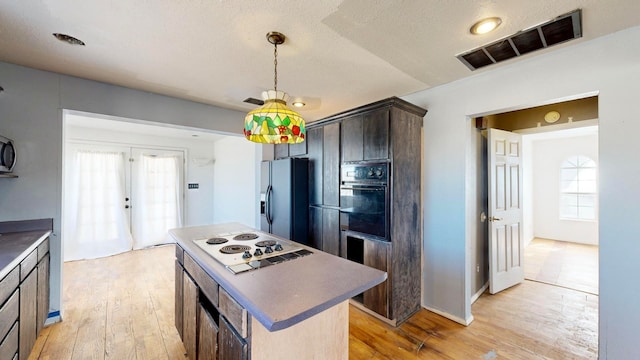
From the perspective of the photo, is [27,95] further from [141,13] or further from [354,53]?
[354,53]

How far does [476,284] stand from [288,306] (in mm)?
3044

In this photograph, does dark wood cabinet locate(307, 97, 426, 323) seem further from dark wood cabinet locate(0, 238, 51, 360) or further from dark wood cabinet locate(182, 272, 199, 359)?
dark wood cabinet locate(0, 238, 51, 360)

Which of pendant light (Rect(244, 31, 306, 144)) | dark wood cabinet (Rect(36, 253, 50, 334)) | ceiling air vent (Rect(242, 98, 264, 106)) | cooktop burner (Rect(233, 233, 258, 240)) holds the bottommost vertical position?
dark wood cabinet (Rect(36, 253, 50, 334))

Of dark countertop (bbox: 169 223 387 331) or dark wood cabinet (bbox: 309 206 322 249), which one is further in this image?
dark wood cabinet (bbox: 309 206 322 249)

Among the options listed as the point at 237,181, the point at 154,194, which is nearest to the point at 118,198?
the point at 154,194

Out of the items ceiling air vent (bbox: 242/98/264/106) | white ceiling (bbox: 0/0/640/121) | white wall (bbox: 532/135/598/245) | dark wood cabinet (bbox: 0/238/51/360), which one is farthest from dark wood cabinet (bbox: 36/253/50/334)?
white wall (bbox: 532/135/598/245)

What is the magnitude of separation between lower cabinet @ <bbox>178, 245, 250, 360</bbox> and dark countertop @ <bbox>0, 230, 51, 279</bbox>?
923mm

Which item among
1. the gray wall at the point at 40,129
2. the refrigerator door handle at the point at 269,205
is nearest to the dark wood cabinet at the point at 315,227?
the refrigerator door handle at the point at 269,205

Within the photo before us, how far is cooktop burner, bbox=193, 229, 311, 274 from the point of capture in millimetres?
1451

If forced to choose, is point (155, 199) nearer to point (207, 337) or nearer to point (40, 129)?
point (40, 129)

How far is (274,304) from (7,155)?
2861mm

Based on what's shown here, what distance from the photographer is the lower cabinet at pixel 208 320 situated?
1152 millimetres

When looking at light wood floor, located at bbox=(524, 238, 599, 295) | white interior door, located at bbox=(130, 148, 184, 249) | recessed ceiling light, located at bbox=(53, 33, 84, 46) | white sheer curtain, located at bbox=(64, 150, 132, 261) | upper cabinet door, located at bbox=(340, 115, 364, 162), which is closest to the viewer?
recessed ceiling light, located at bbox=(53, 33, 84, 46)

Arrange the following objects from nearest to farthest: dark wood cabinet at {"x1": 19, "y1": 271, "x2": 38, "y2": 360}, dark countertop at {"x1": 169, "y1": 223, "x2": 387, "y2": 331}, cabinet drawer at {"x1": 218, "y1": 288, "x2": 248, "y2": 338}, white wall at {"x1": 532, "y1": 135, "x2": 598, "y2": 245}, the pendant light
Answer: dark countertop at {"x1": 169, "y1": 223, "x2": 387, "y2": 331} < cabinet drawer at {"x1": 218, "y1": 288, "x2": 248, "y2": 338} < the pendant light < dark wood cabinet at {"x1": 19, "y1": 271, "x2": 38, "y2": 360} < white wall at {"x1": 532, "y1": 135, "x2": 598, "y2": 245}
